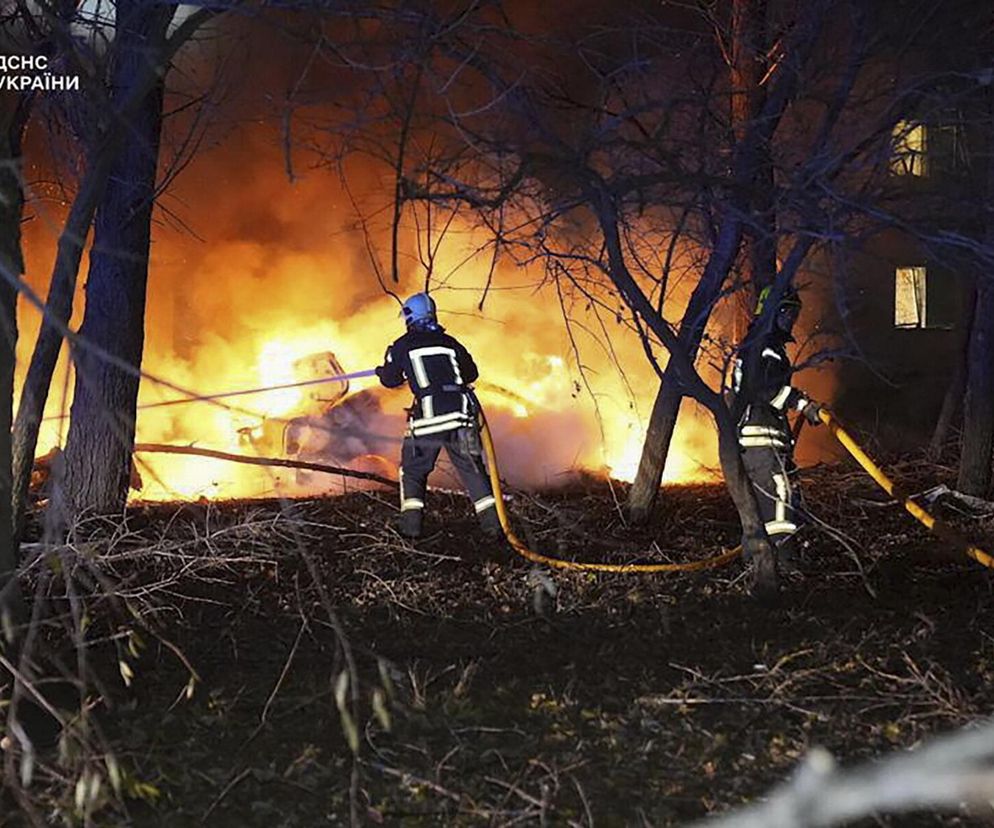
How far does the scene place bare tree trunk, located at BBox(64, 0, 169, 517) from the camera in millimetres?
7707

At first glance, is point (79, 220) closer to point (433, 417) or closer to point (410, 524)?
point (433, 417)

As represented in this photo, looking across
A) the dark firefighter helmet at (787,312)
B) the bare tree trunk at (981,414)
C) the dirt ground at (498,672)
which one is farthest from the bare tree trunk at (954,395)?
the dark firefighter helmet at (787,312)

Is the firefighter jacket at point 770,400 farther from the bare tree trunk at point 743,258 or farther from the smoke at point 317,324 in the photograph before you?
the smoke at point 317,324

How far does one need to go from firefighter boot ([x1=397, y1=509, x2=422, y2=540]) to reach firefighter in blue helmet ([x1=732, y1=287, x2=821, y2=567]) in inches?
89.5

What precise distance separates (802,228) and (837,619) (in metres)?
2.08

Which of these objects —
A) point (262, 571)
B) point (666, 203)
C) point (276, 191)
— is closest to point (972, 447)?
point (666, 203)

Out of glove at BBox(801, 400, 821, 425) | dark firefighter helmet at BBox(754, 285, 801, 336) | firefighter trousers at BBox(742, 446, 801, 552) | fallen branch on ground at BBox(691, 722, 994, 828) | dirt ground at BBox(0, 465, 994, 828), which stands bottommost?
fallen branch on ground at BBox(691, 722, 994, 828)

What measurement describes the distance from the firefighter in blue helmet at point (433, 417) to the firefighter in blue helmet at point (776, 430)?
1.86 metres

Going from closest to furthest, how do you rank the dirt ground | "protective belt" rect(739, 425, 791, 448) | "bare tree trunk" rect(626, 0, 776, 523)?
the dirt ground
"protective belt" rect(739, 425, 791, 448)
"bare tree trunk" rect(626, 0, 776, 523)

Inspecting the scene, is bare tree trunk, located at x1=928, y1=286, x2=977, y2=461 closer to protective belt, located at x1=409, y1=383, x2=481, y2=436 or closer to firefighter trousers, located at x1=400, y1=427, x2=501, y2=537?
firefighter trousers, located at x1=400, y1=427, x2=501, y2=537

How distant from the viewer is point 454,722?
4.49 metres

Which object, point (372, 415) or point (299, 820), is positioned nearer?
point (299, 820)

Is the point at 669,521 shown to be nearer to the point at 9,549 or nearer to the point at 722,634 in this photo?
the point at 722,634

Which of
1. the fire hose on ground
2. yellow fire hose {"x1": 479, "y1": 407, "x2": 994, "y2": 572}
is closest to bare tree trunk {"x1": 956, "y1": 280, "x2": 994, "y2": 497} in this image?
the fire hose on ground
